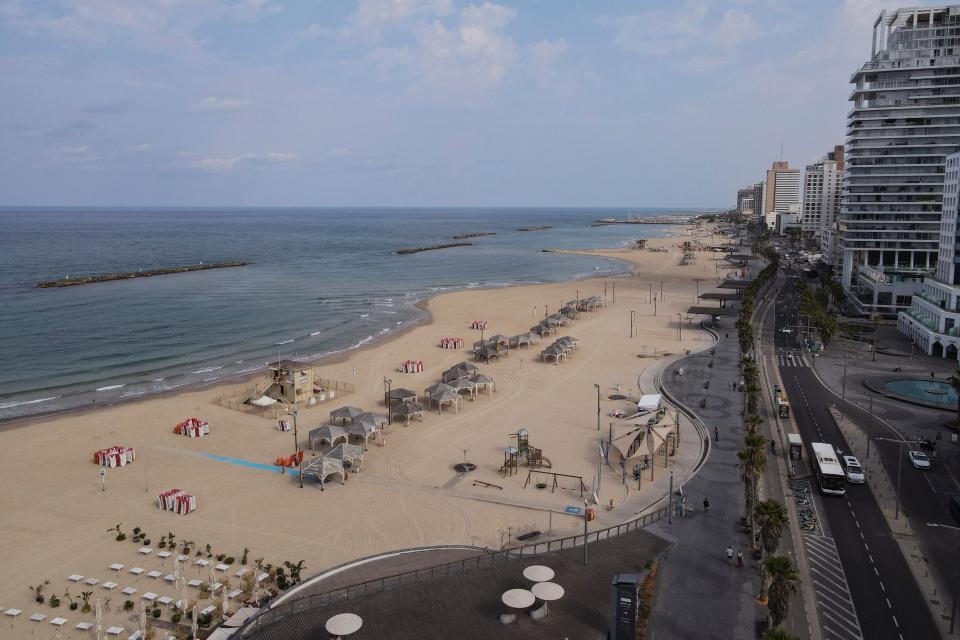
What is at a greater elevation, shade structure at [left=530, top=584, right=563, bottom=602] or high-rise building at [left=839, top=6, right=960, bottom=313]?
high-rise building at [left=839, top=6, right=960, bottom=313]

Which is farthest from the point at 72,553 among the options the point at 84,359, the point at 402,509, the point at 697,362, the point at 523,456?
the point at 697,362

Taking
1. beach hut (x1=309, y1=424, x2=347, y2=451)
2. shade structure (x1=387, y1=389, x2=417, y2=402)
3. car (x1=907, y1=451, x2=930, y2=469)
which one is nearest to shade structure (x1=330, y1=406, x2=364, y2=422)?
beach hut (x1=309, y1=424, x2=347, y2=451)

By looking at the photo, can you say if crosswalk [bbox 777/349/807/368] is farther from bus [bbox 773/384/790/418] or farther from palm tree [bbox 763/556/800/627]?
palm tree [bbox 763/556/800/627]

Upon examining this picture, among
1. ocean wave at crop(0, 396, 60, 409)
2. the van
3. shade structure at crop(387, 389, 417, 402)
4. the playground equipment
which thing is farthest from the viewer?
ocean wave at crop(0, 396, 60, 409)

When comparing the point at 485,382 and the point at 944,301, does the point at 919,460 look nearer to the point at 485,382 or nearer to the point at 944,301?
the point at 485,382

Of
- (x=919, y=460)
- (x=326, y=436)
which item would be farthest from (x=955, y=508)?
(x=326, y=436)

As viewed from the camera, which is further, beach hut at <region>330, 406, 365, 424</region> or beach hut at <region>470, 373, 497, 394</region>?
beach hut at <region>470, 373, 497, 394</region>

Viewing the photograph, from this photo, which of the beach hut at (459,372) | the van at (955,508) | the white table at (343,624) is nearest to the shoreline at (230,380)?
the beach hut at (459,372)

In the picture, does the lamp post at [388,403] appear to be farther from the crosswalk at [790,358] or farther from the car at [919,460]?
the crosswalk at [790,358]
